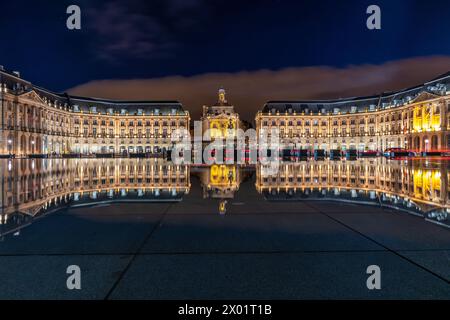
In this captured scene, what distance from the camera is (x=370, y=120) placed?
112688 millimetres

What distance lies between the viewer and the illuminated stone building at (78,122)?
72.9 m

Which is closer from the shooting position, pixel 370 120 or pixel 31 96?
pixel 31 96

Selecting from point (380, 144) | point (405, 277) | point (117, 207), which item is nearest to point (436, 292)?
point (405, 277)

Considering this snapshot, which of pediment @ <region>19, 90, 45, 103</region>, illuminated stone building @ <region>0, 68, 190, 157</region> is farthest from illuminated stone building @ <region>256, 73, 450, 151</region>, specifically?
pediment @ <region>19, 90, 45, 103</region>

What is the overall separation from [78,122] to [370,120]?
302ft

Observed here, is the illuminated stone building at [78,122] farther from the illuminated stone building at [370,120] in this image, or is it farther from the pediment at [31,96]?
the illuminated stone building at [370,120]

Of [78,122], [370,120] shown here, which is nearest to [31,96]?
[78,122]

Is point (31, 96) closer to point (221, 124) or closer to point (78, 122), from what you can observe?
point (78, 122)

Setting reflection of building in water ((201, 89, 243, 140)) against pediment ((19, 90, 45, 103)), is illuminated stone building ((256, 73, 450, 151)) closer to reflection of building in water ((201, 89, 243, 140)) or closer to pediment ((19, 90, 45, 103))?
reflection of building in water ((201, 89, 243, 140))

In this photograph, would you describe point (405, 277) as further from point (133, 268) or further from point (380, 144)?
point (380, 144)

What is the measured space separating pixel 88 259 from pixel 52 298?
1.09 metres

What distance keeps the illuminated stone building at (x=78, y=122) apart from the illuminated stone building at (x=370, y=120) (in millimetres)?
35868

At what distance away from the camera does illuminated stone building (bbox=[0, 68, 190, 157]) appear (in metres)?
72.9

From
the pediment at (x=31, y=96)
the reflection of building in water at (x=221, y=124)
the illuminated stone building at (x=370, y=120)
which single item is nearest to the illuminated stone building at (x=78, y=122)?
the pediment at (x=31, y=96)
